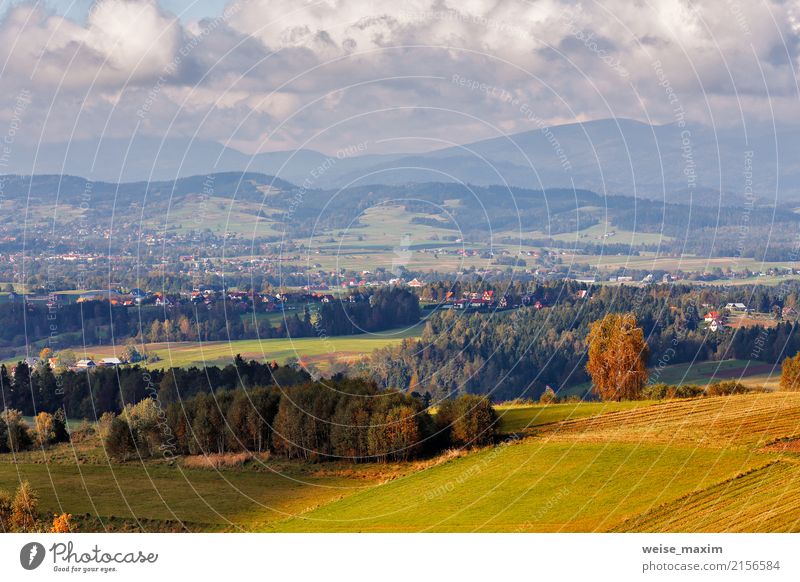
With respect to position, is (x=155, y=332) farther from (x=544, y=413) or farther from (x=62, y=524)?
(x=62, y=524)

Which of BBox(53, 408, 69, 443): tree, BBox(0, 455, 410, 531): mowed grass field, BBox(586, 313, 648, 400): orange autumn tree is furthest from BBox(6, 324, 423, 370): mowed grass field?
BBox(0, 455, 410, 531): mowed grass field

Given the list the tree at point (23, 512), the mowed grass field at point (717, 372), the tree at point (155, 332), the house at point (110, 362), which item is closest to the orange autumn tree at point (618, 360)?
the mowed grass field at point (717, 372)

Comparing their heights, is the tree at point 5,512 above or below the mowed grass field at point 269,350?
below

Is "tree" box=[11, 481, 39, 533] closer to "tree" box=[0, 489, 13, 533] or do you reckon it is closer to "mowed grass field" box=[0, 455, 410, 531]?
"tree" box=[0, 489, 13, 533]

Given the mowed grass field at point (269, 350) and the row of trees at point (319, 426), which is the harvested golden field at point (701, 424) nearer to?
the row of trees at point (319, 426)

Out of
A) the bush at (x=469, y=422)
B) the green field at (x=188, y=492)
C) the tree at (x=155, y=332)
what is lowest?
the green field at (x=188, y=492)

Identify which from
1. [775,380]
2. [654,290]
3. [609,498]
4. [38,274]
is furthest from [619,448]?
[38,274]
